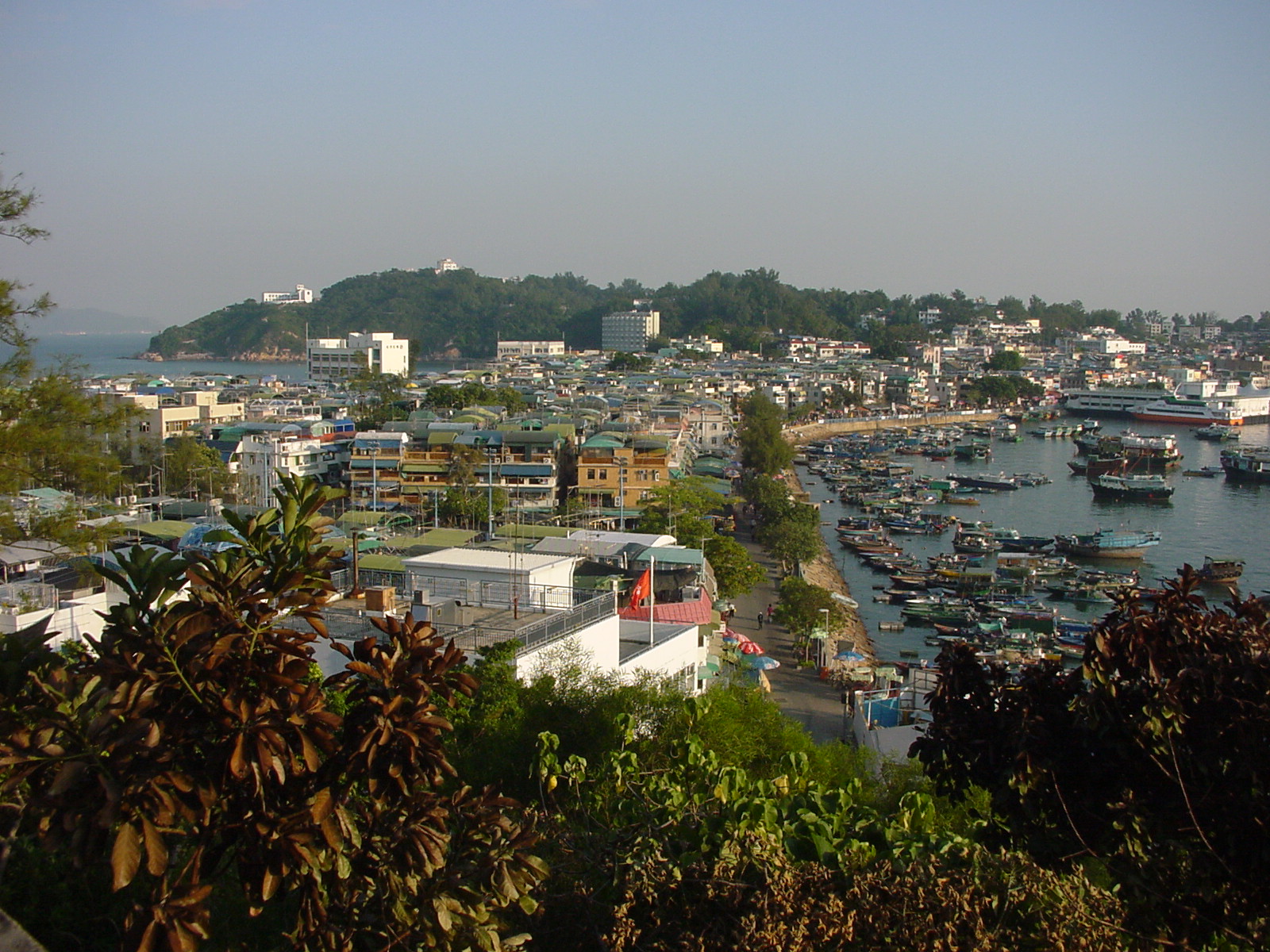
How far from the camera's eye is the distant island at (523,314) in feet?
140

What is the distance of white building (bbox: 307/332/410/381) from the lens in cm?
2661

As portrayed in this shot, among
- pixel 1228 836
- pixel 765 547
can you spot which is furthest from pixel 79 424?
pixel 765 547

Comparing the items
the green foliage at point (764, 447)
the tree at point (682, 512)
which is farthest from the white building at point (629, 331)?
the tree at point (682, 512)

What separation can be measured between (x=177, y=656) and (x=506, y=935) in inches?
27.1

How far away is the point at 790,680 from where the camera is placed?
6660mm

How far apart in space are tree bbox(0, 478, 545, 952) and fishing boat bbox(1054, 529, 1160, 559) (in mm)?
11412

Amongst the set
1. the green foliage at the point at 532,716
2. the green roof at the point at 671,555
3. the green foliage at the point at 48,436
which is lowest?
the green roof at the point at 671,555

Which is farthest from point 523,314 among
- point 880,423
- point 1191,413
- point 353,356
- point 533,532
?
point 533,532

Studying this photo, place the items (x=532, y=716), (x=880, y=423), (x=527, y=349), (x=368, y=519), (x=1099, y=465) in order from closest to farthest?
1. (x=532, y=716)
2. (x=368, y=519)
3. (x=1099, y=465)
4. (x=880, y=423)
5. (x=527, y=349)

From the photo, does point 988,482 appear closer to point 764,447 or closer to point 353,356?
point 764,447

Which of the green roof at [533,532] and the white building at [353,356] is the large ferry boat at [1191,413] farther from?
the green roof at [533,532]

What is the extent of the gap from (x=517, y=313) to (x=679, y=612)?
44.1m

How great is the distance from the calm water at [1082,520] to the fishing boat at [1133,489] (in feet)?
0.48

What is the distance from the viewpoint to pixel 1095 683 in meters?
1.52
